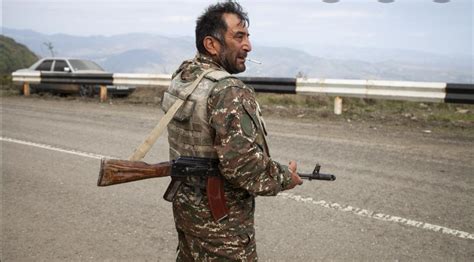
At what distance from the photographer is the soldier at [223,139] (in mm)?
1946

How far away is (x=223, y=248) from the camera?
6.95 ft

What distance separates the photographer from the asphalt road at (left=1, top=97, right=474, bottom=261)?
379cm

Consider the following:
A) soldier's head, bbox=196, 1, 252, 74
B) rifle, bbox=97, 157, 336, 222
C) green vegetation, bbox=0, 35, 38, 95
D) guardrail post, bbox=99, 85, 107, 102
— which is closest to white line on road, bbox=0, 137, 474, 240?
rifle, bbox=97, 157, 336, 222

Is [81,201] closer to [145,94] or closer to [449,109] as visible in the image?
[449,109]

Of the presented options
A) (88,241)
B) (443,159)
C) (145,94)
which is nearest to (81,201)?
(88,241)

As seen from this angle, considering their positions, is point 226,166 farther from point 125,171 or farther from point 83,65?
point 83,65

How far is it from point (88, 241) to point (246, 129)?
2.70 metres

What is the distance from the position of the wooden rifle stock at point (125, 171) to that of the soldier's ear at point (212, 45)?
590 mm

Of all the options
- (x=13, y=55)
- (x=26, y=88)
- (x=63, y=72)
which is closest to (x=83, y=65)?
(x=63, y=72)

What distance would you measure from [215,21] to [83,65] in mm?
15970

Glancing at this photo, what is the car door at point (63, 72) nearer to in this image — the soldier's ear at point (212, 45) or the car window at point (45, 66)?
the car window at point (45, 66)

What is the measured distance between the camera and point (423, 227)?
4.11m

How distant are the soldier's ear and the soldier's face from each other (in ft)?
0.07

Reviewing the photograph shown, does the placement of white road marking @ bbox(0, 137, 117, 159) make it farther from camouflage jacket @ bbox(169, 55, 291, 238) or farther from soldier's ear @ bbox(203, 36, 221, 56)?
soldier's ear @ bbox(203, 36, 221, 56)
